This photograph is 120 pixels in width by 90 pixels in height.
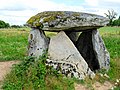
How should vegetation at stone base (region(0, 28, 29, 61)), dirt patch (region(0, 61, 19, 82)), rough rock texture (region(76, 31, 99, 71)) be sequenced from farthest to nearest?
vegetation at stone base (region(0, 28, 29, 61)) → rough rock texture (region(76, 31, 99, 71)) → dirt patch (region(0, 61, 19, 82))

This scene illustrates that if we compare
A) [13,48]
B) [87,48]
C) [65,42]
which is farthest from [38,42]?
[13,48]

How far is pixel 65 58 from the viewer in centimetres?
1177

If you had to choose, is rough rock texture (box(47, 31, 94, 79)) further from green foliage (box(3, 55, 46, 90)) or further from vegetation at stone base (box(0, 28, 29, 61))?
vegetation at stone base (box(0, 28, 29, 61))

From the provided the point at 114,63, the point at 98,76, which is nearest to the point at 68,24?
the point at 98,76

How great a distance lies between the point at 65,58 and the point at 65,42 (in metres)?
0.64

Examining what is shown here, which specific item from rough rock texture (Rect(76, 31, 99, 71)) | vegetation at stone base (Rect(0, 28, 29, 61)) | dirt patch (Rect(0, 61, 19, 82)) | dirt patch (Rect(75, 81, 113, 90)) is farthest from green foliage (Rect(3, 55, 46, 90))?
rough rock texture (Rect(76, 31, 99, 71))

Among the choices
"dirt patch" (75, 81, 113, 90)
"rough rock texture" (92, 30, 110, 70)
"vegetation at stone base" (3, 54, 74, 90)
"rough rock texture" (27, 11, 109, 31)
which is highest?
"rough rock texture" (27, 11, 109, 31)

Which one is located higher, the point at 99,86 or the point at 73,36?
the point at 73,36

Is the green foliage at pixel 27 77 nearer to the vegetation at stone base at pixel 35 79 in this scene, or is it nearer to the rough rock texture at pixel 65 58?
the vegetation at stone base at pixel 35 79

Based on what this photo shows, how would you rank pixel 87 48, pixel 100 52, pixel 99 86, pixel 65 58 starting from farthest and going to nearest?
pixel 87 48 → pixel 100 52 → pixel 65 58 → pixel 99 86

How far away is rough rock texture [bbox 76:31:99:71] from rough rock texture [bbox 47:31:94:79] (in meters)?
1.85

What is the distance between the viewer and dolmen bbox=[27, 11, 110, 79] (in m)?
11.6

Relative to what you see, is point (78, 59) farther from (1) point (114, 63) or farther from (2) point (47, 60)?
(1) point (114, 63)

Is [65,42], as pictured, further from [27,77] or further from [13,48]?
[13,48]
